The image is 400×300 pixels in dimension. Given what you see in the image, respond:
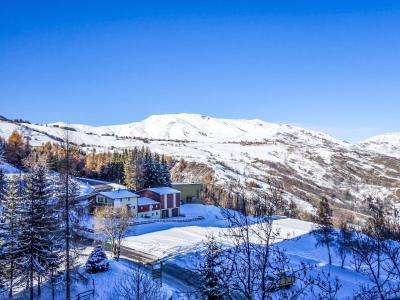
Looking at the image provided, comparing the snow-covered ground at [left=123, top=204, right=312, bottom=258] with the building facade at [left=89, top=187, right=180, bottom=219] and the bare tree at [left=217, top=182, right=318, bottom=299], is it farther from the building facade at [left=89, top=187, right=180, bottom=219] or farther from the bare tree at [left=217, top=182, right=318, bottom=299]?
the bare tree at [left=217, top=182, right=318, bottom=299]

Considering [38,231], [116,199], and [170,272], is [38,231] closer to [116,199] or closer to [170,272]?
[170,272]

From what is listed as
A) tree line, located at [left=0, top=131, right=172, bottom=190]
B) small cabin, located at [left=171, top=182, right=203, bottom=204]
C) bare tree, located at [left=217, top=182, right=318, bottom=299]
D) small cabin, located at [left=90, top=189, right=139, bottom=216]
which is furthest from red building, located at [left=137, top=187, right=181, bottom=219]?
bare tree, located at [left=217, top=182, right=318, bottom=299]

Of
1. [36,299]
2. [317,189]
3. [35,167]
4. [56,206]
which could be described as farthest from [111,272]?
[317,189]

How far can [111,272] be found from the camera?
31219mm

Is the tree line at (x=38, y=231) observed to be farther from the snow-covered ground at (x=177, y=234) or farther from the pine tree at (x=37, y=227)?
the snow-covered ground at (x=177, y=234)

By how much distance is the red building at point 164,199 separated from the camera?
65.1m

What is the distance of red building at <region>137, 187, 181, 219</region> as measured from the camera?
65.1 metres

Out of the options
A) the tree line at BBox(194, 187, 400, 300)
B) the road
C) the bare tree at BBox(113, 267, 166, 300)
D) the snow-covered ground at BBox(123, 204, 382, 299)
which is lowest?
the snow-covered ground at BBox(123, 204, 382, 299)

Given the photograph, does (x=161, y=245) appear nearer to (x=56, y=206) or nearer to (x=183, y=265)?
(x=183, y=265)

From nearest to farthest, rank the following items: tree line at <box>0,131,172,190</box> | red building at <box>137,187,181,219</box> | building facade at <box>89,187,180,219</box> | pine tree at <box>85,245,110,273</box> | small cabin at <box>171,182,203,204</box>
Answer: pine tree at <box>85,245,110,273</box> → building facade at <box>89,187,180,219</box> → red building at <box>137,187,181,219</box> → tree line at <box>0,131,172,190</box> → small cabin at <box>171,182,203,204</box>

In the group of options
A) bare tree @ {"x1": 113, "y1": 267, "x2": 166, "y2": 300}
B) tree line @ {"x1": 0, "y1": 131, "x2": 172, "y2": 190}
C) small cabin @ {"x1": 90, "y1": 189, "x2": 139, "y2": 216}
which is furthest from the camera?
tree line @ {"x1": 0, "y1": 131, "x2": 172, "y2": 190}

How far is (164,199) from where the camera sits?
65500 mm

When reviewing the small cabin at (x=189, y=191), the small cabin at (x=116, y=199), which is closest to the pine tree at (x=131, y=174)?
the small cabin at (x=189, y=191)

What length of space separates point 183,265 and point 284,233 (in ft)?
80.0
